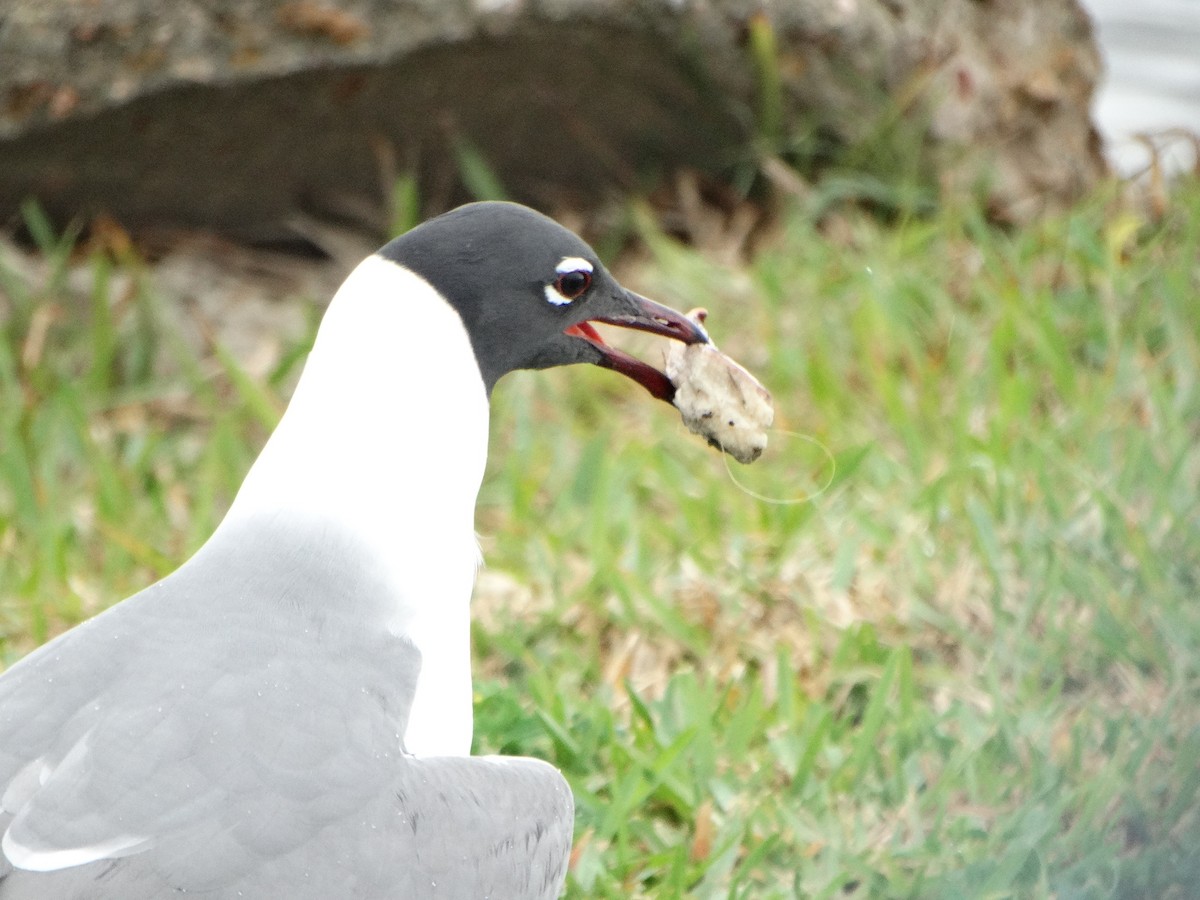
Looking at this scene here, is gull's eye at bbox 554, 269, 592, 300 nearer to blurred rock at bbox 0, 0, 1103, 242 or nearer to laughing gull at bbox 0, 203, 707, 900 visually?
laughing gull at bbox 0, 203, 707, 900

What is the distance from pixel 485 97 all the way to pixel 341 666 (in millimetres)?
2981

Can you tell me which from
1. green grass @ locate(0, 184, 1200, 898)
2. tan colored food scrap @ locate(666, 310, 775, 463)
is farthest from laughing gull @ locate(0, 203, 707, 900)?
green grass @ locate(0, 184, 1200, 898)

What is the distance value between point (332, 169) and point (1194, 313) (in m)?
2.54

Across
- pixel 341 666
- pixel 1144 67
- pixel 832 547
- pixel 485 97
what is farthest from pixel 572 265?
pixel 1144 67

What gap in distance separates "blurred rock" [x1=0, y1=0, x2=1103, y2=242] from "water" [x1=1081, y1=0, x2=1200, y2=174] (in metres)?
0.42

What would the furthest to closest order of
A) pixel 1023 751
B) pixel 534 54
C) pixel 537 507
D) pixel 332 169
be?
pixel 332 169 < pixel 534 54 < pixel 537 507 < pixel 1023 751

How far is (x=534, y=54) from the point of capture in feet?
15.3

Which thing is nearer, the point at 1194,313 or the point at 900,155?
the point at 1194,313

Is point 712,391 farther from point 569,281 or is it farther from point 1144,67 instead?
point 1144,67

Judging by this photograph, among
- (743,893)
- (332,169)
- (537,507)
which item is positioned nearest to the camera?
(743,893)

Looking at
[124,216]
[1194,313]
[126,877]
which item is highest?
[126,877]

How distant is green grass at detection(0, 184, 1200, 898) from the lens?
274cm

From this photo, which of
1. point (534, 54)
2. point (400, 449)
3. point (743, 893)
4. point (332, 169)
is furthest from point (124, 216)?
point (743, 893)

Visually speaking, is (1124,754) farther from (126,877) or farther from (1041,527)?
(126,877)
